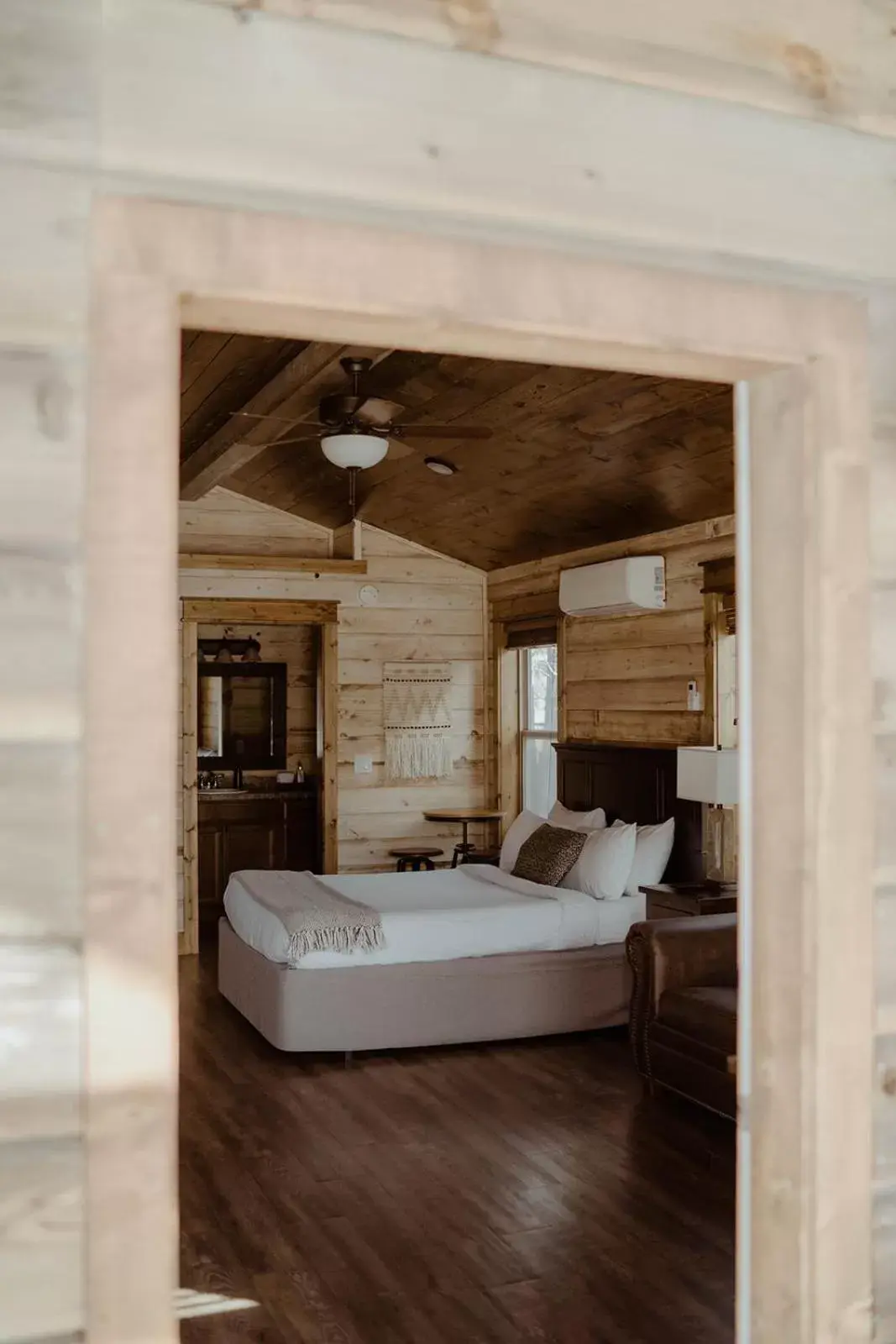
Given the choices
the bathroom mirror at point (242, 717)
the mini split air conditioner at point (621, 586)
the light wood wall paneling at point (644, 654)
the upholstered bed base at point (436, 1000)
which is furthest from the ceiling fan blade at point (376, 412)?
the bathroom mirror at point (242, 717)

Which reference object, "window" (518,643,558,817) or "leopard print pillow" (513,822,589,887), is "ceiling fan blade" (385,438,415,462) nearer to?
"window" (518,643,558,817)

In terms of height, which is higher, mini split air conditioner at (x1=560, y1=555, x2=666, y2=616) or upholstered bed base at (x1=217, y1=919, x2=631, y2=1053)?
mini split air conditioner at (x1=560, y1=555, x2=666, y2=616)

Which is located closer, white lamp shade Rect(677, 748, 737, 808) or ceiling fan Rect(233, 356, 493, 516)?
ceiling fan Rect(233, 356, 493, 516)

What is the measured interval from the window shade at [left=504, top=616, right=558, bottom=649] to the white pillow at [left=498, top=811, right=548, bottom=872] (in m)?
1.47

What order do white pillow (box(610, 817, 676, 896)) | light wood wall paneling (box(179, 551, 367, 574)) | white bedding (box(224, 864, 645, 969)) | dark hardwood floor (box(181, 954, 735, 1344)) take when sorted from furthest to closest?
light wood wall paneling (box(179, 551, 367, 574)) → white pillow (box(610, 817, 676, 896)) → white bedding (box(224, 864, 645, 969)) → dark hardwood floor (box(181, 954, 735, 1344))

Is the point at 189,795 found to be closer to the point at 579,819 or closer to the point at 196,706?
the point at 196,706

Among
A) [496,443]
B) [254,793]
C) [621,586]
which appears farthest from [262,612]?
[621,586]

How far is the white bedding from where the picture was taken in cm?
589

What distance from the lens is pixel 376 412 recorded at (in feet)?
17.1

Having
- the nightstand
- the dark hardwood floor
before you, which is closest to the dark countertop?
the dark hardwood floor

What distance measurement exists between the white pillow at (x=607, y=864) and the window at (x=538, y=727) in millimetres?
2171

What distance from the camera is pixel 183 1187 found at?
4270 mm

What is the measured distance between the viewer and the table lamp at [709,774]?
5.63 metres

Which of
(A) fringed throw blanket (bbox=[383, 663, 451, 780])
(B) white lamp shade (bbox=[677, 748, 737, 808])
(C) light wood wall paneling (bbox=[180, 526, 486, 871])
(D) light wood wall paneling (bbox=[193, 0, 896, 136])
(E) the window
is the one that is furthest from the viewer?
(A) fringed throw blanket (bbox=[383, 663, 451, 780])
